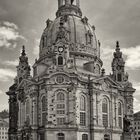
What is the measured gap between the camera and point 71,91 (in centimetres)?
7531

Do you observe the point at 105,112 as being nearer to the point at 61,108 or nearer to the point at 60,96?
the point at 61,108

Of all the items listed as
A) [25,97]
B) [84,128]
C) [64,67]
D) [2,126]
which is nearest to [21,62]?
[25,97]

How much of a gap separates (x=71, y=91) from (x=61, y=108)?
4.19 meters

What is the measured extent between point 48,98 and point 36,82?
6.50 m

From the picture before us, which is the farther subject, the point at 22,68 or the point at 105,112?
the point at 22,68

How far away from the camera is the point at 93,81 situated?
79750 millimetres

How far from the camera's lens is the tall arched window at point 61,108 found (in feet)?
244

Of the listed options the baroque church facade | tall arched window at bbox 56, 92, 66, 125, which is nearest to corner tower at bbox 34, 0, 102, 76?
the baroque church facade

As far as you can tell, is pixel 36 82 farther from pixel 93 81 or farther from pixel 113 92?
pixel 113 92

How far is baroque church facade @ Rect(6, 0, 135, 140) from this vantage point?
74938mm

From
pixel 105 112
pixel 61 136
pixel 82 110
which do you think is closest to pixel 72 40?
pixel 82 110

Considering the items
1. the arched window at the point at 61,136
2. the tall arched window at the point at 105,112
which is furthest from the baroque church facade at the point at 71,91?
the arched window at the point at 61,136

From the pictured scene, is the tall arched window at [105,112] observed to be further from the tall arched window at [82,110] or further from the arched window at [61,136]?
the arched window at [61,136]

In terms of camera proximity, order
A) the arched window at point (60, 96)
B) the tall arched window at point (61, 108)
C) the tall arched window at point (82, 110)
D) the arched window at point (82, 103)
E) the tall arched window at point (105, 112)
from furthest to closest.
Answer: the tall arched window at point (105, 112) < the arched window at point (82, 103) < the tall arched window at point (82, 110) < the arched window at point (60, 96) < the tall arched window at point (61, 108)
